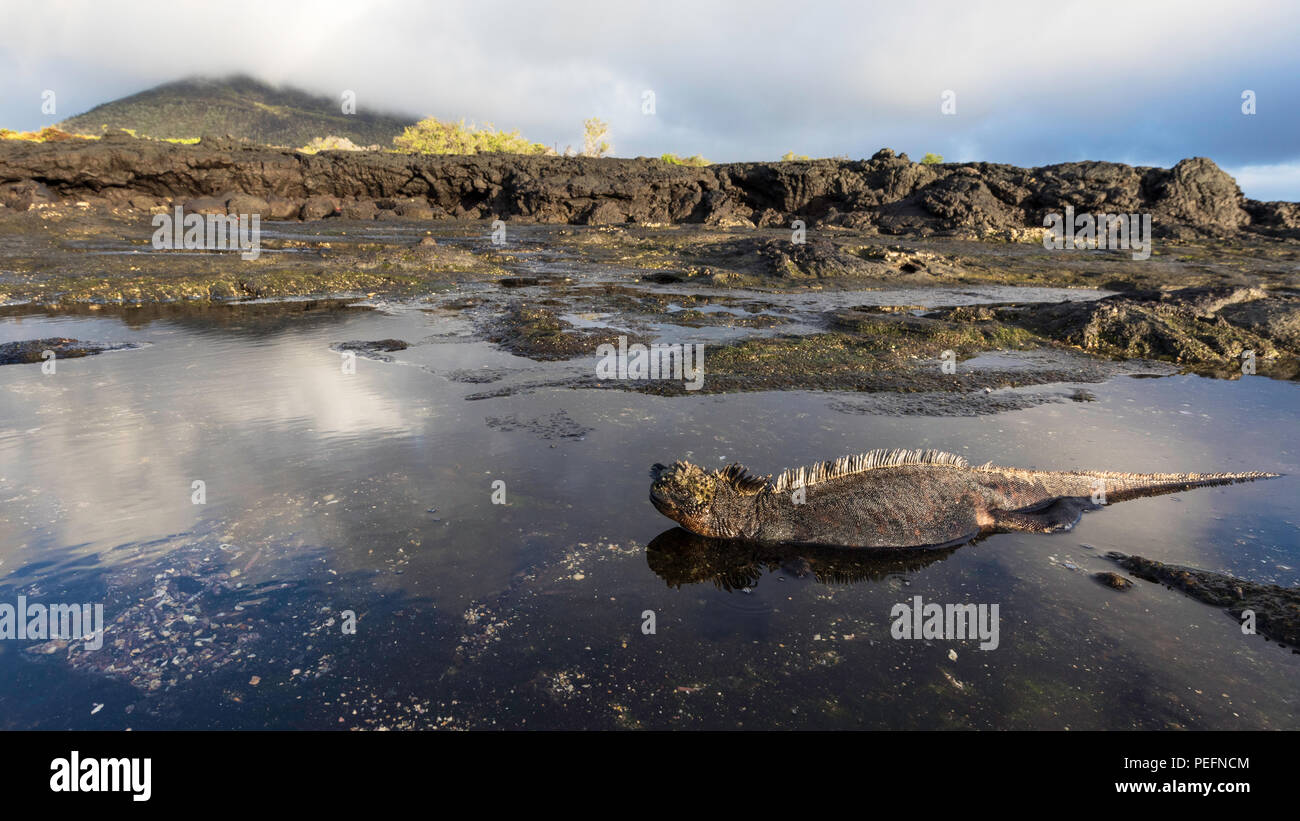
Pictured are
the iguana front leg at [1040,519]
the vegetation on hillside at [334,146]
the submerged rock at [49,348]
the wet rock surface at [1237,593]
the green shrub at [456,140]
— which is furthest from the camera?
the green shrub at [456,140]

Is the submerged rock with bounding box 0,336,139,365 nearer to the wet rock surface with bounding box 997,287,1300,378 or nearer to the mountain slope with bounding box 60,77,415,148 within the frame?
the wet rock surface with bounding box 997,287,1300,378

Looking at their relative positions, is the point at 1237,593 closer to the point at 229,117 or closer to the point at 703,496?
the point at 703,496

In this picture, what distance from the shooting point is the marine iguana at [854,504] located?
445 centimetres

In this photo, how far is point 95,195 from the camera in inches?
1222

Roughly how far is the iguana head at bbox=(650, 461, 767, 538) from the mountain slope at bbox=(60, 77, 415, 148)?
113 meters

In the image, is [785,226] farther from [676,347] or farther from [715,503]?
[715,503]

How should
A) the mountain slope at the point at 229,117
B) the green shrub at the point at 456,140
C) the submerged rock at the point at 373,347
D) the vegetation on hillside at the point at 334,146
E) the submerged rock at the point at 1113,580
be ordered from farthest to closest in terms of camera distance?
the mountain slope at the point at 229,117
the green shrub at the point at 456,140
the vegetation on hillside at the point at 334,146
the submerged rock at the point at 373,347
the submerged rock at the point at 1113,580

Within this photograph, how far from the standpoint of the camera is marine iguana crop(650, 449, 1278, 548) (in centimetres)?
445

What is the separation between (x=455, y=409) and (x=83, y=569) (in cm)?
354
